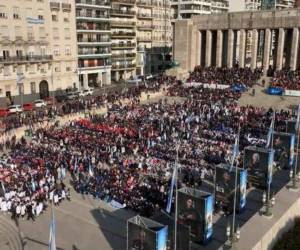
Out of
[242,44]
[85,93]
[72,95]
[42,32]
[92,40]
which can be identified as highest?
[42,32]

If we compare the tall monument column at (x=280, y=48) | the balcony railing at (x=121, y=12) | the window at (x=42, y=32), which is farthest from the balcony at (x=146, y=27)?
the tall monument column at (x=280, y=48)

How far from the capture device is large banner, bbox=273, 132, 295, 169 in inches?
1340

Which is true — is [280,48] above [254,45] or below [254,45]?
below

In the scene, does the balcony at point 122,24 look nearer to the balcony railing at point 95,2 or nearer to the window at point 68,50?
the balcony railing at point 95,2

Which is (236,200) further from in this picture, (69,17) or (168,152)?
(69,17)

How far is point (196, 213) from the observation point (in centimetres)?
2308

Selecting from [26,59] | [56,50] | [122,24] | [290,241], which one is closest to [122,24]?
[122,24]

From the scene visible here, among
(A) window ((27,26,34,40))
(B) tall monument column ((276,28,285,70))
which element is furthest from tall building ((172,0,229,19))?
(A) window ((27,26,34,40))

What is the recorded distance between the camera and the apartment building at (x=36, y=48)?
210 feet

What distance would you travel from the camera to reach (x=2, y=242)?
26.0 m

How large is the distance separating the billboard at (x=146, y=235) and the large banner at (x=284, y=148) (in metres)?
17.6

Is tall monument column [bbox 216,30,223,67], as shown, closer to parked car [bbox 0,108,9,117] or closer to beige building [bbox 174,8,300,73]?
beige building [bbox 174,8,300,73]

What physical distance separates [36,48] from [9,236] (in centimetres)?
4799

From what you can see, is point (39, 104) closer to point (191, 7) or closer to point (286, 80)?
point (286, 80)
